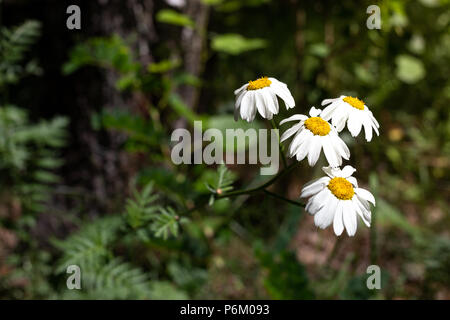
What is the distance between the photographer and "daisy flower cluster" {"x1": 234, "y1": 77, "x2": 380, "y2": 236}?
2.03ft

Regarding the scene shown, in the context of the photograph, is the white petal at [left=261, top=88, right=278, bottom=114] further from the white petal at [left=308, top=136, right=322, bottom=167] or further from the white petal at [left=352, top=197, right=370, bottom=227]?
the white petal at [left=352, top=197, right=370, bottom=227]

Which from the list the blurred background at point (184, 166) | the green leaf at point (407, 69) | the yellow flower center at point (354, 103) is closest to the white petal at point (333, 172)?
the yellow flower center at point (354, 103)

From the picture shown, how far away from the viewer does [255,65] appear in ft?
7.09

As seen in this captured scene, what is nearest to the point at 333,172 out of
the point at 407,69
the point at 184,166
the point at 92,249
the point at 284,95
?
the point at 284,95

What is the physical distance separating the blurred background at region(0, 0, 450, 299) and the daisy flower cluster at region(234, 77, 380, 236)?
0.90ft

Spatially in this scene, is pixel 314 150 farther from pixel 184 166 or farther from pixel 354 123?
pixel 184 166

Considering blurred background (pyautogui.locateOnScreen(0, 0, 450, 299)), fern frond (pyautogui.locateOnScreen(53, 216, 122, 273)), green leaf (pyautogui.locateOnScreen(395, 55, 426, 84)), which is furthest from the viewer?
green leaf (pyautogui.locateOnScreen(395, 55, 426, 84))

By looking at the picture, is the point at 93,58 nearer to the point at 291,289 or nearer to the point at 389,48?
the point at 291,289

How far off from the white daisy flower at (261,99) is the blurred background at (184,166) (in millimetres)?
251

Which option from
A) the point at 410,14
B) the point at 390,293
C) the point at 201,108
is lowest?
the point at 390,293

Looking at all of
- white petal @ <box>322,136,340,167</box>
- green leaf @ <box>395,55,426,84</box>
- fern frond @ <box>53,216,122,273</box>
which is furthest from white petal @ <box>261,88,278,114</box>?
green leaf @ <box>395,55,426,84</box>

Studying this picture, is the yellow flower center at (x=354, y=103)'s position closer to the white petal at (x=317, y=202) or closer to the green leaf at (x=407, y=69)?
the white petal at (x=317, y=202)
